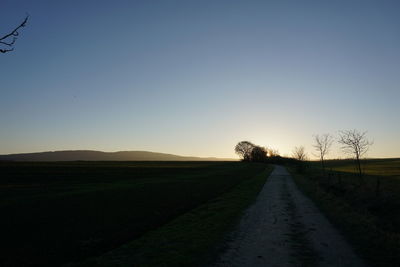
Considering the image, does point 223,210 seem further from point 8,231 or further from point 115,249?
point 8,231

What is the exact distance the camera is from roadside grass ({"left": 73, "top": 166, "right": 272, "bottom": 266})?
9.20 meters

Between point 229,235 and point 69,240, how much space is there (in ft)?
23.5

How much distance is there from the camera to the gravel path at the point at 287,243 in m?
8.56

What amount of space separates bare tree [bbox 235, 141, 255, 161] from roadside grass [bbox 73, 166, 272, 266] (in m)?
162

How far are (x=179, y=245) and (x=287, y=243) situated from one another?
165 inches

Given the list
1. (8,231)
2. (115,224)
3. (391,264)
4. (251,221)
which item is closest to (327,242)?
(391,264)

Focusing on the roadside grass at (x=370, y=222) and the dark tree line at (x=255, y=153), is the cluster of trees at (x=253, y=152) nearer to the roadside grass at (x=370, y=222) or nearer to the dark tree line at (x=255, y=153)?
the dark tree line at (x=255, y=153)

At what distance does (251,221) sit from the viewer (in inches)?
587

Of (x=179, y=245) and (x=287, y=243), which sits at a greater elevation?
(x=287, y=243)

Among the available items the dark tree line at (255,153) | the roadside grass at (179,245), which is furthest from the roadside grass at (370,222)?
the dark tree line at (255,153)

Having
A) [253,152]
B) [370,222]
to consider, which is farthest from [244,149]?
[370,222]

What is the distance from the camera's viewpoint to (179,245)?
1094 cm

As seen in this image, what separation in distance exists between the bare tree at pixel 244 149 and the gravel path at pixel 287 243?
6360 inches

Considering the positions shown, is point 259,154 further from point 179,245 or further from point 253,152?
point 179,245
